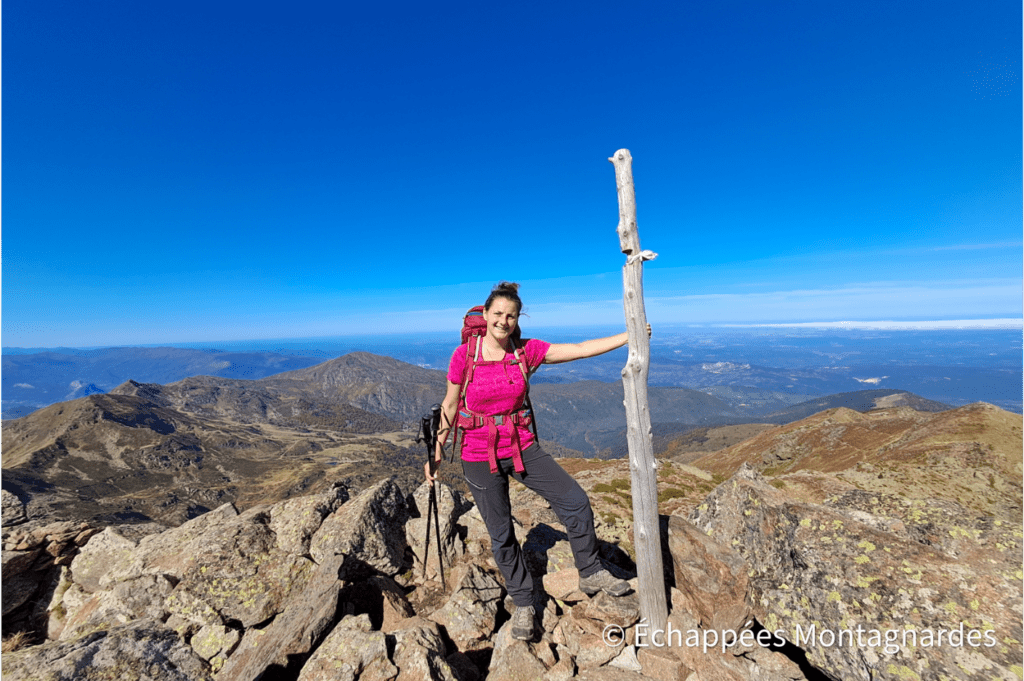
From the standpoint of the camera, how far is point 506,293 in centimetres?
664

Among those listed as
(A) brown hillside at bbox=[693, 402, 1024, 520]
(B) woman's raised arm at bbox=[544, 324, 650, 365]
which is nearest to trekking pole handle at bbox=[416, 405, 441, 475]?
(B) woman's raised arm at bbox=[544, 324, 650, 365]

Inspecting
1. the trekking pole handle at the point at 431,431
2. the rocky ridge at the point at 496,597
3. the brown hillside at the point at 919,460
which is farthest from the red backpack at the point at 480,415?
the brown hillside at the point at 919,460

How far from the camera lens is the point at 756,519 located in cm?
818

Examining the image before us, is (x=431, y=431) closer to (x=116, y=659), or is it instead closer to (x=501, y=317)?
(x=501, y=317)

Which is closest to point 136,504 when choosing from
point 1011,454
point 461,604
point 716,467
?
point 716,467

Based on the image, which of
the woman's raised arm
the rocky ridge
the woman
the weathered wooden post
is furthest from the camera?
the woman's raised arm

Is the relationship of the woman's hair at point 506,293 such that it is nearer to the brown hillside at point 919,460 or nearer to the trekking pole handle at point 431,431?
the trekking pole handle at point 431,431

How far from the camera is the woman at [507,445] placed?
6645 millimetres

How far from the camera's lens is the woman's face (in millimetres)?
6520

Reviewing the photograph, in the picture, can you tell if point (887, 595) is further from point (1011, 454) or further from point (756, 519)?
point (1011, 454)

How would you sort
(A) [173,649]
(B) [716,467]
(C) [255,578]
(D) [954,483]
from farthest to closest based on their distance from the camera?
(B) [716,467] → (D) [954,483] → (C) [255,578] → (A) [173,649]

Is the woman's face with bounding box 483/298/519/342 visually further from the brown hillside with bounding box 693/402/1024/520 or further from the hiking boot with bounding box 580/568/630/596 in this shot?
the brown hillside with bounding box 693/402/1024/520

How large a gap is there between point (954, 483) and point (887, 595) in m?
A: 33.7

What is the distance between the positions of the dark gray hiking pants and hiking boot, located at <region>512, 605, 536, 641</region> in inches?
4.5
